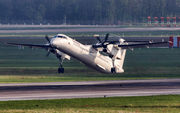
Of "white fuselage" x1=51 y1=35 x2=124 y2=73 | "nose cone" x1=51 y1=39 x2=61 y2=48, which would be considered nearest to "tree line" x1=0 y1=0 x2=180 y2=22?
"white fuselage" x1=51 y1=35 x2=124 y2=73

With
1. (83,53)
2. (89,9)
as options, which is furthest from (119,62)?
(89,9)

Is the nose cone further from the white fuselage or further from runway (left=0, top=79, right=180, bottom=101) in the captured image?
runway (left=0, top=79, right=180, bottom=101)

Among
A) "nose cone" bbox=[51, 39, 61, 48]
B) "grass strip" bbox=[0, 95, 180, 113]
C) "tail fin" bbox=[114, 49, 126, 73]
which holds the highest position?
"nose cone" bbox=[51, 39, 61, 48]

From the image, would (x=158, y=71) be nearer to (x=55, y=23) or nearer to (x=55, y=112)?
(x=55, y=112)

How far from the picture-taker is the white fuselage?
39.7 m

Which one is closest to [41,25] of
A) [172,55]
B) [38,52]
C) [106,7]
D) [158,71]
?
[106,7]

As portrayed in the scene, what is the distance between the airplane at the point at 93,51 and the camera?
40.1m

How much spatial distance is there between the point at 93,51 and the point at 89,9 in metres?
92.9

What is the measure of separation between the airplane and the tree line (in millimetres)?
87509

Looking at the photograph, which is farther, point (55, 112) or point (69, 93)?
point (69, 93)

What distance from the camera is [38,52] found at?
82812mm

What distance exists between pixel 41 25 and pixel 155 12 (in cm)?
4801

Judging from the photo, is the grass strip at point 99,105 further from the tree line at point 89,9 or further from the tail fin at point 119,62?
the tree line at point 89,9

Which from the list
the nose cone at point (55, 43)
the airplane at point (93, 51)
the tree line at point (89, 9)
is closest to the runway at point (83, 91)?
the nose cone at point (55, 43)
